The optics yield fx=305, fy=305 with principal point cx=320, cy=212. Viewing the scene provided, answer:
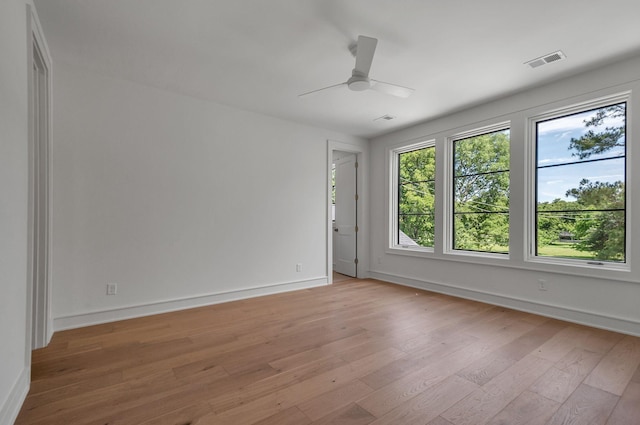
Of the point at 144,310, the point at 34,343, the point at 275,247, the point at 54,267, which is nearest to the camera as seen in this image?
the point at 34,343

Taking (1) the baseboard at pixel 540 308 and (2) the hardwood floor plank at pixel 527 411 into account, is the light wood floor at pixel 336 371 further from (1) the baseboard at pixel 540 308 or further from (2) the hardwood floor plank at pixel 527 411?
(1) the baseboard at pixel 540 308

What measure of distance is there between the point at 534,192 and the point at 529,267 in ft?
3.02

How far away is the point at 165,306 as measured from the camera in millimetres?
3666

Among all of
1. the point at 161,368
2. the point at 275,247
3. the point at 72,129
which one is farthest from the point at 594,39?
the point at 72,129

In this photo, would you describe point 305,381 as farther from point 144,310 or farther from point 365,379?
point 144,310

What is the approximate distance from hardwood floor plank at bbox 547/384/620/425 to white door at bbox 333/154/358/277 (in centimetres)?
406

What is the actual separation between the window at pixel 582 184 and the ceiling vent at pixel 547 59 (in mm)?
840

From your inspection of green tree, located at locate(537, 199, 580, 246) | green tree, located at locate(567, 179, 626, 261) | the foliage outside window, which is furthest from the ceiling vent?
the foliage outside window

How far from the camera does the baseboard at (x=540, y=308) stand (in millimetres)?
3039

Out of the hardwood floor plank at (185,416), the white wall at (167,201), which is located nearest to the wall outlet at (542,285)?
the white wall at (167,201)

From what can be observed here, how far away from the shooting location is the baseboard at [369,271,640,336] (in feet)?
9.97

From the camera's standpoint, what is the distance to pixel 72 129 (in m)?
3.15

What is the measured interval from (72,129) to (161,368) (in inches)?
102

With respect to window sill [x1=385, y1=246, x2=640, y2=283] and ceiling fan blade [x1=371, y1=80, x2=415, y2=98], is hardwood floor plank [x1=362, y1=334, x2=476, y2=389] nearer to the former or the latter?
window sill [x1=385, y1=246, x2=640, y2=283]
